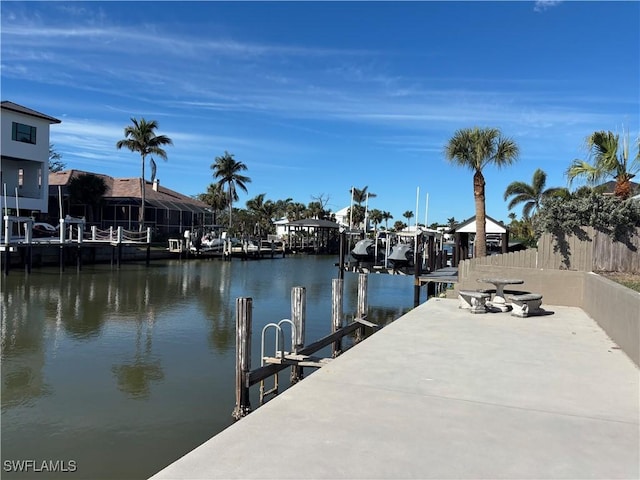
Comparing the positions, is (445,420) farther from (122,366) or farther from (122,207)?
(122,207)

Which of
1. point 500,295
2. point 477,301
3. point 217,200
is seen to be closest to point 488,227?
point 500,295

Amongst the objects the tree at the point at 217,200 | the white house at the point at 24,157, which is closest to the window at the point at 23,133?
the white house at the point at 24,157

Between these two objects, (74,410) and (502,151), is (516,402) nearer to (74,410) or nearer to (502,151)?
(74,410)

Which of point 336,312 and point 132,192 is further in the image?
point 132,192

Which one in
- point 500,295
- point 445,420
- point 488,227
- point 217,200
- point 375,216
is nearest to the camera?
point 445,420

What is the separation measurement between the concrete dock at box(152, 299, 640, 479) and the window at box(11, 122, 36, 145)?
1605 inches

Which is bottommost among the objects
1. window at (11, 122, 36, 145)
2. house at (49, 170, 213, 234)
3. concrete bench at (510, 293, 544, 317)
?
concrete bench at (510, 293, 544, 317)

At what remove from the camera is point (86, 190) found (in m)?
49.3

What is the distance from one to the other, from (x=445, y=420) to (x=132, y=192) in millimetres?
54041

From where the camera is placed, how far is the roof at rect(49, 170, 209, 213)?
5374 cm

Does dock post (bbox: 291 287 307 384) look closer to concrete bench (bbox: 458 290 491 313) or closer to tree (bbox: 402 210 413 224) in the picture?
concrete bench (bbox: 458 290 491 313)

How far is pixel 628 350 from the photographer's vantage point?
786cm

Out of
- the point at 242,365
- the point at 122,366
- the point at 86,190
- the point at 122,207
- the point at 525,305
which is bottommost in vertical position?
the point at 122,366

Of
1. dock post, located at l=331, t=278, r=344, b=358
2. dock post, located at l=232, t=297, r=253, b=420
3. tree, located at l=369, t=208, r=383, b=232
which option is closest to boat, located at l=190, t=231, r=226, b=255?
dock post, located at l=331, t=278, r=344, b=358
